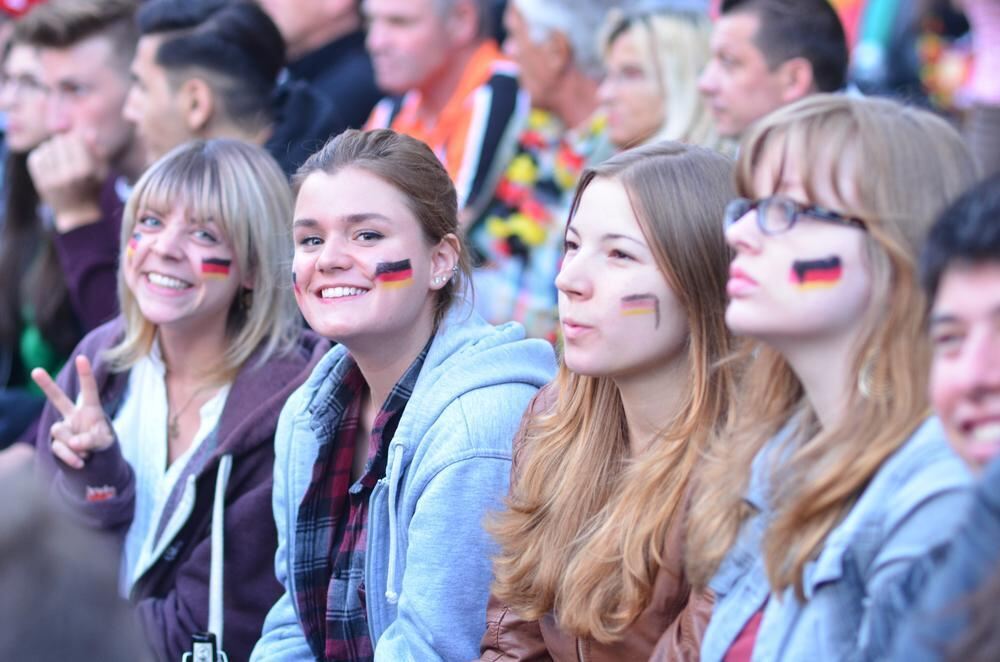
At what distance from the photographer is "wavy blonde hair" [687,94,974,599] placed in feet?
6.57

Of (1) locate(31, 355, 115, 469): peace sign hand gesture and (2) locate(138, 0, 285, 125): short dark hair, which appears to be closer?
(1) locate(31, 355, 115, 469): peace sign hand gesture

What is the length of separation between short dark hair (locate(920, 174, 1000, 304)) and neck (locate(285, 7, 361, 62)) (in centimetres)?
494

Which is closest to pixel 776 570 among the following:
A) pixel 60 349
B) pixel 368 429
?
pixel 368 429

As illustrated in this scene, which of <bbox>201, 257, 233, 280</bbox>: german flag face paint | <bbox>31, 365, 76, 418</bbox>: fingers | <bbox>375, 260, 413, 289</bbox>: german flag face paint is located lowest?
<bbox>31, 365, 76, 418</bbox>: fingers

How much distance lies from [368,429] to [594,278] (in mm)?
872

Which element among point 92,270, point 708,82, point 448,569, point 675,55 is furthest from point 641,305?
point 675,55

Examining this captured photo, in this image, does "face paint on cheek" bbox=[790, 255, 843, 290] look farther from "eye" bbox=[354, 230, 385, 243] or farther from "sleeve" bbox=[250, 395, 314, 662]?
"sleeve" bbox=[250, 395, 314, 662]

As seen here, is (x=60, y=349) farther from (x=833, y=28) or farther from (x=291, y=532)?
(x=833, y=28)

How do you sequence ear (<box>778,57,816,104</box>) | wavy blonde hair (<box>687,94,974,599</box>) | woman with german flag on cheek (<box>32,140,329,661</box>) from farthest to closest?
ear (<box>778,57,816,104</box>)
woman with german flag on cheek (<box>32,140,329,661</box>)
wavy blonde hair (<box>687,94,974,599</box>)

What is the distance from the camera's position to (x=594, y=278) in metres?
2.54

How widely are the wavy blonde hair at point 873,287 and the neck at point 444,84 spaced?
3925mm

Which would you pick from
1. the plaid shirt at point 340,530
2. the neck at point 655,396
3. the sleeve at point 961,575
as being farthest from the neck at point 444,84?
the sleeve at point 961,575

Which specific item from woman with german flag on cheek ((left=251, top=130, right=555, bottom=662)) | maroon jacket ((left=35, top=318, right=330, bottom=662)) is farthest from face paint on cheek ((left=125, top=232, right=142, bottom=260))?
woman with german flag on cheek ((left=251, top=130, right=555, bottom=662))

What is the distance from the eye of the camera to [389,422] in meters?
3.03
